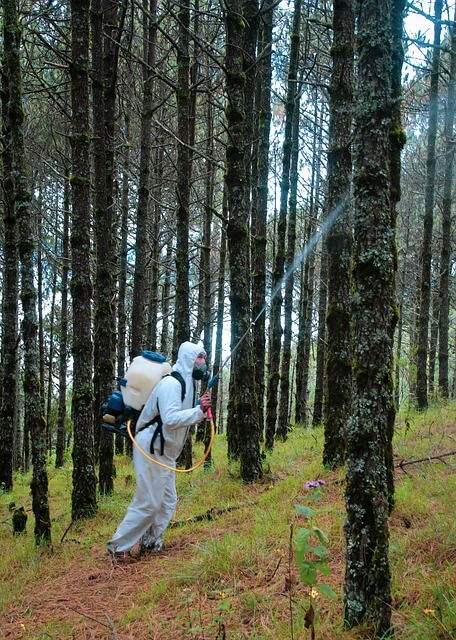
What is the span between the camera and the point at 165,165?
14.8 meters

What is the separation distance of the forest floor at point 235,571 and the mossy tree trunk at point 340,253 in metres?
0.71

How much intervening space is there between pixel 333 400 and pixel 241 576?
9.12 feet

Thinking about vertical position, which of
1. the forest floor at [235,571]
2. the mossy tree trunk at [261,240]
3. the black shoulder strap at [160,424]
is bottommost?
the forest floor at [235,571]

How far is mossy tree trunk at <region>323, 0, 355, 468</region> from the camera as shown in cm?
614

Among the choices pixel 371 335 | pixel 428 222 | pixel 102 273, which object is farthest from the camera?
pixel 428 222

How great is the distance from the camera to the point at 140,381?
5.28m

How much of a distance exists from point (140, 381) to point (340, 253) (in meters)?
2.93

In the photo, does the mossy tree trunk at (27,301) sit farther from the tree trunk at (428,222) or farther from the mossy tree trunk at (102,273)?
the tree trunk at (428,222)

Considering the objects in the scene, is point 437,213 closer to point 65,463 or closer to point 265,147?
point 265,147

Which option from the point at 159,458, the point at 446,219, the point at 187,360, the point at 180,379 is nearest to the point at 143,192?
the point at 187,360

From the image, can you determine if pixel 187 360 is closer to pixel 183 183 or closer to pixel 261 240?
pixel 183 183

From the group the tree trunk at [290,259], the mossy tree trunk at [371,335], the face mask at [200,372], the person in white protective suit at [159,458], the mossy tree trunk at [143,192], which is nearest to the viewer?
the mossy tree trunk at [371,335]

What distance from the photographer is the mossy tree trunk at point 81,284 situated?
20.8ft

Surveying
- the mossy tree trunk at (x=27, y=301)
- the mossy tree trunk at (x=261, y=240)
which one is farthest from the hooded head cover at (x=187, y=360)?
the mossy tree trunk at (x=261, y=240)
